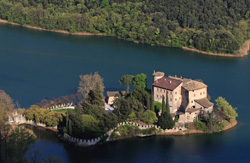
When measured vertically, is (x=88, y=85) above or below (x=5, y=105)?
above

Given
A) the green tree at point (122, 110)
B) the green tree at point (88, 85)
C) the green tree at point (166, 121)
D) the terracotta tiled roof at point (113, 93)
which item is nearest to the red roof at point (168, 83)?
the green tree at point (166, 121)

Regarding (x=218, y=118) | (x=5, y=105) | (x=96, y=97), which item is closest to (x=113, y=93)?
(x=96, y=97)

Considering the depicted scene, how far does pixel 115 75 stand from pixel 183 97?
17957mm

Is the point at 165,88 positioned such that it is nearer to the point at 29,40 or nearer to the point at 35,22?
the point at 29,40

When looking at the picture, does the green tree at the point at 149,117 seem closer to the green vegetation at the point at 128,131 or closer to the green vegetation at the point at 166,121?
the green vegetation at the point at 166,121

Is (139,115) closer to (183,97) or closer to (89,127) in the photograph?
(183,97)

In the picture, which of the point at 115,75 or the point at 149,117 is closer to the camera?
the point at 149,117

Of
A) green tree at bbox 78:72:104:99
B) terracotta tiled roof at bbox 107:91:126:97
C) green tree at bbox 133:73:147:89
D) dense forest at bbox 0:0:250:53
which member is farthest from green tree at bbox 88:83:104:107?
dense forest at bbox 0:0:250:53

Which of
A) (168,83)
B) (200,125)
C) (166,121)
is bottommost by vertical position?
(200,125)

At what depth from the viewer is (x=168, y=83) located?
217 feet

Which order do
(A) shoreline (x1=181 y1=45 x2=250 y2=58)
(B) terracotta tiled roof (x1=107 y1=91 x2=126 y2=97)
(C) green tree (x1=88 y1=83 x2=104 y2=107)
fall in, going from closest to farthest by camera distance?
(C) green tree (x1=88 y1=83 x2=104 y2=107)
(B) terracotta tiled roof (x1=107 y1=91 x2=126 y2=97)
(A) shoreline (x1=181 y1=45 x2=250 y2=58)

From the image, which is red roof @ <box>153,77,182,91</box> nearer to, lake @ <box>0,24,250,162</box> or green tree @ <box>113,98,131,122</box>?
green tree @ <box>113,98,131,122</box>

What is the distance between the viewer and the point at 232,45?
98.3m

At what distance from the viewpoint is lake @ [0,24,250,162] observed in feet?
192
